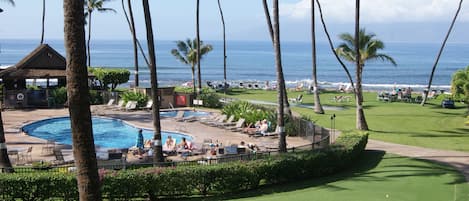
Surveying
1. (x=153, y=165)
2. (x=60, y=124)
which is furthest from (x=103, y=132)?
(x=153, y=165)

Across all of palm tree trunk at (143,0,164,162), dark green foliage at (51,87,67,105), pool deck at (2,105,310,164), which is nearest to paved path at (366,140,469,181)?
pool deck at (2,105,310,164)

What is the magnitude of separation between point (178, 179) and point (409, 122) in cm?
2075

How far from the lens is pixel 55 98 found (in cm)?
3828

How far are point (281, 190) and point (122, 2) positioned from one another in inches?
1388

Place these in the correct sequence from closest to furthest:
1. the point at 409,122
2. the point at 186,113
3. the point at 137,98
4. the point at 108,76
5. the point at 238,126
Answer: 1. the point at 238,126
2. the point at 409,122
3. the point at 186,113
4. the point at 137,98
5. the point at 108,76

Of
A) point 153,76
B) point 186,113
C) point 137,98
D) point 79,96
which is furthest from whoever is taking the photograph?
point 137,98

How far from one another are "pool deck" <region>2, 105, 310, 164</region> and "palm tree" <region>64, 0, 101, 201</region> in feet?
41.1

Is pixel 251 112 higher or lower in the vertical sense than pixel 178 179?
higher

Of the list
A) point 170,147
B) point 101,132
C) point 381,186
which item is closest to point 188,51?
point 101,132

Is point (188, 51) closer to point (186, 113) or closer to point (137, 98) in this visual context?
point (137, 98)

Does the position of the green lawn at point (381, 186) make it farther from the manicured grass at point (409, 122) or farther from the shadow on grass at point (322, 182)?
the manicured grass at point (409, 122)

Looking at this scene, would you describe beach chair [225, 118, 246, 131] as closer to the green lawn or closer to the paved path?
the paved path

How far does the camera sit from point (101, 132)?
3044 cm

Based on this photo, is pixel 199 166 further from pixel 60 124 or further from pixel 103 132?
pixel 60 124
